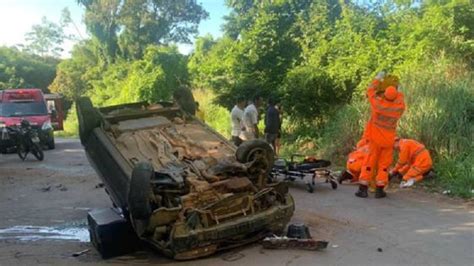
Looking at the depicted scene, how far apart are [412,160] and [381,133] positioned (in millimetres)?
1389

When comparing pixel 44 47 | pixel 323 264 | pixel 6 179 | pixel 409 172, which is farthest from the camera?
pixel 44 47

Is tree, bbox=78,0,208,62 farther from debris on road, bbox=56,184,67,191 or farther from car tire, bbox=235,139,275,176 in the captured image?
car tire, bbox=235,139,275,176

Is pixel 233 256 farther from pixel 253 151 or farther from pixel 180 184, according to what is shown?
pixel 253 151

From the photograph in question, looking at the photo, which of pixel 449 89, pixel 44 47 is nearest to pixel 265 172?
pixel 449 89

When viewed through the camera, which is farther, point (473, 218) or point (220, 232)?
point (473, 218)

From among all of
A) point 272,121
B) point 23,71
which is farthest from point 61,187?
point 23,71

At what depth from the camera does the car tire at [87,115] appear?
7307 mm

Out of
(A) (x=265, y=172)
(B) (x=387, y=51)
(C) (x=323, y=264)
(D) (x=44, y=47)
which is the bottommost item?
(C) (x=323, y=264)

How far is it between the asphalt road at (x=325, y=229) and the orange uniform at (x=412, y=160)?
0.50 meters

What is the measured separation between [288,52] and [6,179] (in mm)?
9748

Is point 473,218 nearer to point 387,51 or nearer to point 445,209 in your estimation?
point 445,209

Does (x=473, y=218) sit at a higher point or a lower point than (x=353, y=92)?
lower

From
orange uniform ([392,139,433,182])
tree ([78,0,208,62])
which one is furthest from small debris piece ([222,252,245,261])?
tree ([78,0,208,62])

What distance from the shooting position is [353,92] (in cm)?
1480
